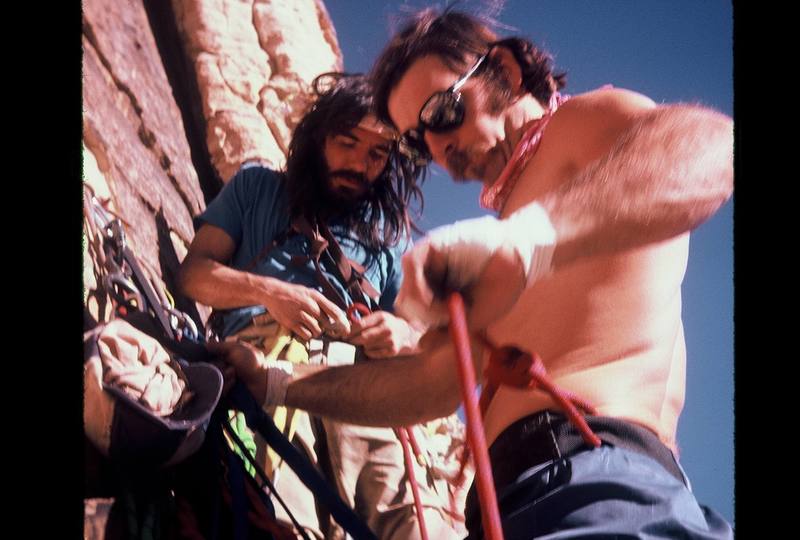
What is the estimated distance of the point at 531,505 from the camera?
0.67 m

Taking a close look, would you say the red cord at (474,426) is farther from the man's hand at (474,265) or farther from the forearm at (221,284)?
the forearm at (221,284)

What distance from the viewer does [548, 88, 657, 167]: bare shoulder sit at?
0.77m

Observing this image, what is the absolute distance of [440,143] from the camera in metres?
1.17

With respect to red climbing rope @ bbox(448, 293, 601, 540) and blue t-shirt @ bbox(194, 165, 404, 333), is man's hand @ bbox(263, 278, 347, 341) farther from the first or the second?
red climbing rope @ bbox(448, 293, 601, 540)

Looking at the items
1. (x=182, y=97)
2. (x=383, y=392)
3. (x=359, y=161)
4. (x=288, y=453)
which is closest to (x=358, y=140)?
(x=359, y=161)

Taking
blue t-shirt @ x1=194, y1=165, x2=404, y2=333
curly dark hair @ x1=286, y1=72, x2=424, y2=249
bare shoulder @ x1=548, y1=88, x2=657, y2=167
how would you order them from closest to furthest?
bare shoulder @ x1=548, y1=88, x2=657, y2=167 < blue t-shirt @ x1=194, y1=165, x2=404, y2=333 < curly dark hair @ x1=286, y1=72, x2=424, y2=249

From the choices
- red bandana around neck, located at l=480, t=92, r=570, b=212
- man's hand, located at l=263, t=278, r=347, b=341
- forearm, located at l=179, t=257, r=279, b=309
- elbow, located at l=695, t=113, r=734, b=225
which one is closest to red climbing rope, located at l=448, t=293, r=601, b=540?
elbow, located at l=695, t=113, r=734, b=225

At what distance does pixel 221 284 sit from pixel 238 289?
0.06 metres

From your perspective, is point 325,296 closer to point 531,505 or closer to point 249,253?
point 249,253

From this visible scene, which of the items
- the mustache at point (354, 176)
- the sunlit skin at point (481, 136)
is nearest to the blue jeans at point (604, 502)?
the sunlit skin at point (481, 136)

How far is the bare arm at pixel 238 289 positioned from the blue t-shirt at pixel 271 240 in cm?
4

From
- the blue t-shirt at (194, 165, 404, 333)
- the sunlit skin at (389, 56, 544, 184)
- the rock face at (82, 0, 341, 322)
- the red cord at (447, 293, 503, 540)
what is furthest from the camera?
the rock face at (82, 0, 341, 322)

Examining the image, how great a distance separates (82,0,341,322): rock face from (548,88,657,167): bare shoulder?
1.30m

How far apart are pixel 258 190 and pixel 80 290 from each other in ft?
3.70
